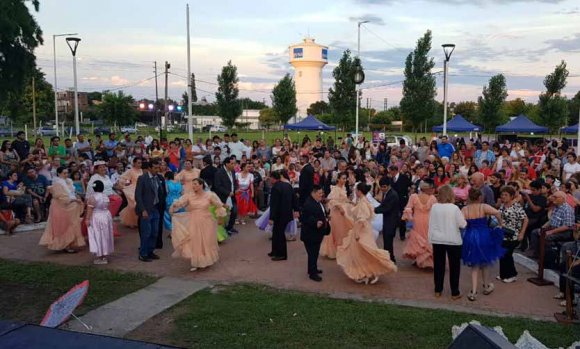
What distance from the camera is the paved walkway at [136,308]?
6078 millimetres

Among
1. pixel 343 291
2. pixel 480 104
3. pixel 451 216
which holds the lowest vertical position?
pixel 343 291

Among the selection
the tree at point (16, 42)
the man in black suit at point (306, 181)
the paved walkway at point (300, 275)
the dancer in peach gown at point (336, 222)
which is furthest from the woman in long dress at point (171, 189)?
the tree at point (16, 42)

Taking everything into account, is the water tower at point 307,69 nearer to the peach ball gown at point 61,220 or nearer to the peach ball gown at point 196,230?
the peach ball gown at point 61,220

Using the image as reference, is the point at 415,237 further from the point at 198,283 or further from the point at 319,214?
the point at 198,283

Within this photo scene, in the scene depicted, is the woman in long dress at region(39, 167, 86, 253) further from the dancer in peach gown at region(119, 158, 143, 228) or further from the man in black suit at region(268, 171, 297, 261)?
the man in black suit at region(268, 171, 297, 261)

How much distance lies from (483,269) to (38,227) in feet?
32.7

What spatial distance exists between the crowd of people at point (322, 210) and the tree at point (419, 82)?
49.5ft

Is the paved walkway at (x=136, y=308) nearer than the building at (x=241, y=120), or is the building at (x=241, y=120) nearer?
the paved walkway at (x=136, y=308)

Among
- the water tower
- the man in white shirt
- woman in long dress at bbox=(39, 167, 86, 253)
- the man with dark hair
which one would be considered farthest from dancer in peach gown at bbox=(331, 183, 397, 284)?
the water tower

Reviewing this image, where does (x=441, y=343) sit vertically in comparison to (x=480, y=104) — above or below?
below

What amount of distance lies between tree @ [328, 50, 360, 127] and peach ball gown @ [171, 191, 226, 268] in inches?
899

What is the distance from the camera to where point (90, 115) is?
94000 mm

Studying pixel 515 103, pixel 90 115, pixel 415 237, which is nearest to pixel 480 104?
pixel 415 237

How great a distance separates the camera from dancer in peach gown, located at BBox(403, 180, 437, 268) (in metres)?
8.64
